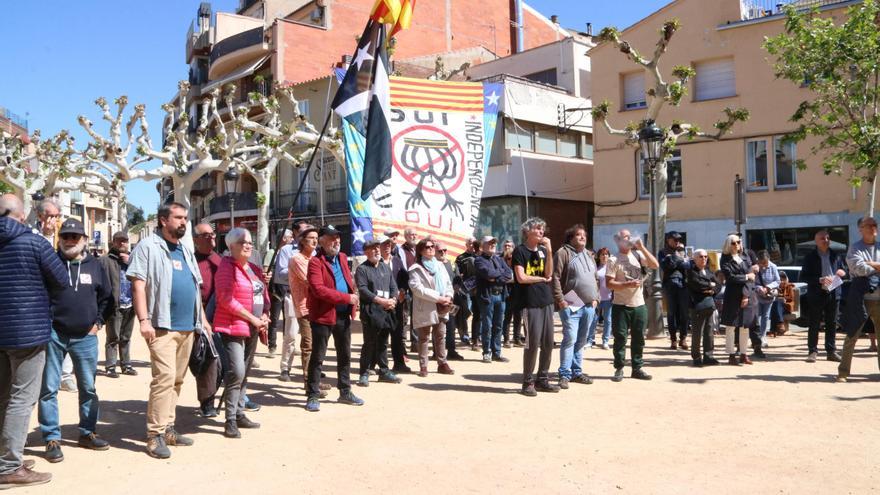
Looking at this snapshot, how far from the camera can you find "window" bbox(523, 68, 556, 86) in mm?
31531

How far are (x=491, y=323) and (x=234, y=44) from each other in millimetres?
36778

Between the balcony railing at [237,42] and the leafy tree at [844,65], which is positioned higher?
the balcony railing at [237,42]

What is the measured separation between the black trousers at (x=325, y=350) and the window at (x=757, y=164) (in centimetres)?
1956

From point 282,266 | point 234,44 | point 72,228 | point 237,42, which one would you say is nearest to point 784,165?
point 282,266

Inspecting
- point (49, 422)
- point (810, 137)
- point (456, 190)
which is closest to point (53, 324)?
point (49, 422)

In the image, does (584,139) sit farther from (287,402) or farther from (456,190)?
(287,402)

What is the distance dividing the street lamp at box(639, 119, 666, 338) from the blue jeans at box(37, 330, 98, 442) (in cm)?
1021

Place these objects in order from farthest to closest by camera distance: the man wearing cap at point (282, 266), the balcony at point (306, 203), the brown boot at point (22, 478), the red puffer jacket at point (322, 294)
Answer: the balcony at point (306, 203) < the man wearing cap at point (282, 266) < the red puffer jacket at point (322, 294) < the brown boot at point (22, 478)

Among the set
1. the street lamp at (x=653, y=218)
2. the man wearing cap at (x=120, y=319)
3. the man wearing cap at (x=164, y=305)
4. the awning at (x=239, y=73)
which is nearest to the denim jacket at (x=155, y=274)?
the man wearing cap at (x=164, y=305)

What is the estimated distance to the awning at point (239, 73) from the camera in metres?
41.0

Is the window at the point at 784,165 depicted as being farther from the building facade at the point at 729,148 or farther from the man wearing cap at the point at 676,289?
the man wearing cap at the point at 676,289

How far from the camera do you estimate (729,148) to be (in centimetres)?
2405

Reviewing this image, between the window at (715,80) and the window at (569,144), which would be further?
the window at (569,144)

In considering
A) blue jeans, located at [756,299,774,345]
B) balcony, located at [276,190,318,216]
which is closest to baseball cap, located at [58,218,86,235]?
blue jeans, located at [756,299,774,345]
